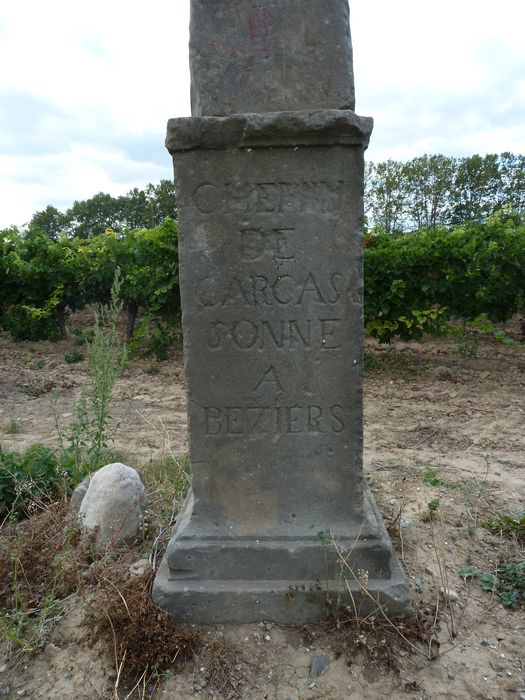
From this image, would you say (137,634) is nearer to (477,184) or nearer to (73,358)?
(73,358)

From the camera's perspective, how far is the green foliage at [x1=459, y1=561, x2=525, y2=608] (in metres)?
2.34

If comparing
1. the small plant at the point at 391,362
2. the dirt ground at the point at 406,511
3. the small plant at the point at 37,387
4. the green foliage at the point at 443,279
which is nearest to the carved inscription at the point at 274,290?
the dirt ground at the point at 406,511

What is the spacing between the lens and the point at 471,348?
25.2 feet

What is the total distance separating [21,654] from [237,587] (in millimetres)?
904

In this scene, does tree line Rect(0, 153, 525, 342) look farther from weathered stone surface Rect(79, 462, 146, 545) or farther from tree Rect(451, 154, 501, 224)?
tree Rect(451, 154, 501, 224)

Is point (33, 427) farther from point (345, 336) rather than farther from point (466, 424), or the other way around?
point (466, 424)

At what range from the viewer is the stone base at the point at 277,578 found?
7.08ft

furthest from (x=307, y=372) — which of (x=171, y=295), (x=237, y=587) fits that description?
(x=171, y=295)

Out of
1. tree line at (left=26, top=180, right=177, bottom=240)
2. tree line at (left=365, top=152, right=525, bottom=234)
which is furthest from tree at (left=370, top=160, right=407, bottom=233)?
tree line at (left=26, top=180, right=177, bottom=240)

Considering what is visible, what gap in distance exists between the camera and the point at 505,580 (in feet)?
8.18

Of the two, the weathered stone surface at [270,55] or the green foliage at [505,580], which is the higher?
the weathered stone surface at [270,55]

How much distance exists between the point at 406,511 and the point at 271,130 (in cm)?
240

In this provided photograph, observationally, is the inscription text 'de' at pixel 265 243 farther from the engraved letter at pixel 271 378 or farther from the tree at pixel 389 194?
the tree at pixel 389 194

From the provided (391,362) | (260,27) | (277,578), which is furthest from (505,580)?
(391,362)
